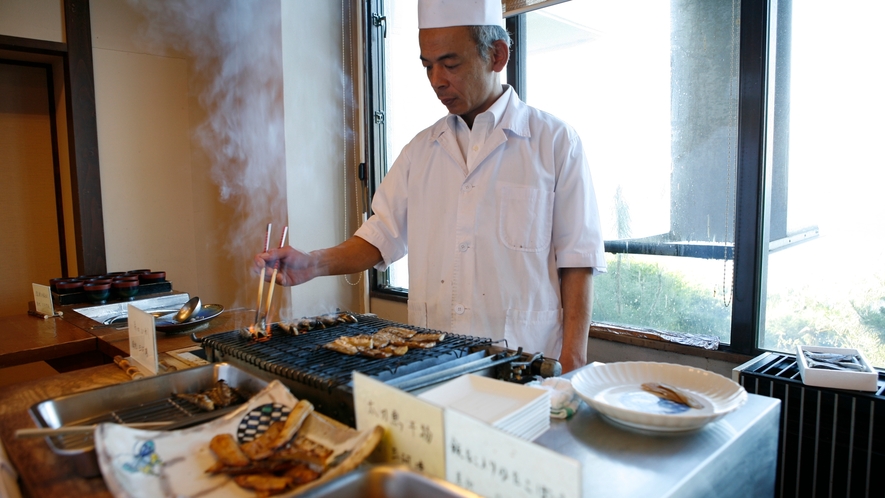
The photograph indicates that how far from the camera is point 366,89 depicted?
4.81 meters

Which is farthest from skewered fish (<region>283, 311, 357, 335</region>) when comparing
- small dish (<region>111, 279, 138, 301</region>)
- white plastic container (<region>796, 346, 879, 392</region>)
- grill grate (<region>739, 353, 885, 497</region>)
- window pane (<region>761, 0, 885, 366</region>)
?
small dish (<region>111, 279, 138, 301</region>)

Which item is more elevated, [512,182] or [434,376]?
[512,182]

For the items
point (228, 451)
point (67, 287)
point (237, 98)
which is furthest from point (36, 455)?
point (237, 98)

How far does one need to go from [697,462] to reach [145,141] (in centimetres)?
538

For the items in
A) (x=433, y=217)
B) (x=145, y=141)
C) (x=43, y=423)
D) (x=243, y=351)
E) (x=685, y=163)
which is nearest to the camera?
(x=43, y=423)

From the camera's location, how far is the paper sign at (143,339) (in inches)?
69.1

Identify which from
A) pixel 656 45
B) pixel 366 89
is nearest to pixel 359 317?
pixel 656 45

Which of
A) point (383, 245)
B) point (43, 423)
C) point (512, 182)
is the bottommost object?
point (43, 423)

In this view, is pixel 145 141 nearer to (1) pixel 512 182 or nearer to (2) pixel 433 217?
(2) pixel 433 217

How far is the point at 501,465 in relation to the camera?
2.76 ft

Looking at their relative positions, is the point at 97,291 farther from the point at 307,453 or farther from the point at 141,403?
the point at 307,453

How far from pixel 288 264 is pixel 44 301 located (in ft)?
6.38

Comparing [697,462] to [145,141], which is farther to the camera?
[145,141]

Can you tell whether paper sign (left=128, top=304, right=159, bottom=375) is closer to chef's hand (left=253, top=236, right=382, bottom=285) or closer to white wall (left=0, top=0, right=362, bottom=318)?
chef's hand (left=253, top=236, right=382, bottom=285)
